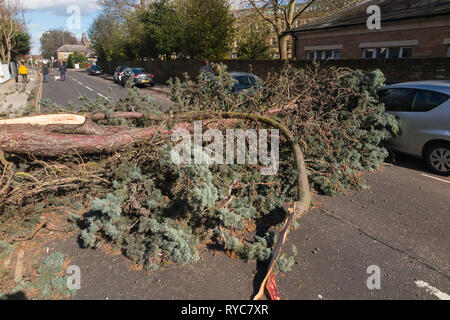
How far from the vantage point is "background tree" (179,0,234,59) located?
21969 millimetres

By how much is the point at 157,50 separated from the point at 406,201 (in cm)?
3217

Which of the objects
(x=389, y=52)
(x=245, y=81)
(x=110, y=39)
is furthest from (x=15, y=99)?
(x=110, y=39)

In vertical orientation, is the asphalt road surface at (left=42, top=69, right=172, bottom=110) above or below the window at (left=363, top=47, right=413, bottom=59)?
below

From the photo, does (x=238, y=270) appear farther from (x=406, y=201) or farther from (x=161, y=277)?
(x=406, y=201)

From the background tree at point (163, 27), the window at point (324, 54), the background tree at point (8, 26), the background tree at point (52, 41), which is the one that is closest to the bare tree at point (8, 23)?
the background tree at point (8, 26)

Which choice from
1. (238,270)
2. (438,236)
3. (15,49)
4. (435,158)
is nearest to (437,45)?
(435,158)

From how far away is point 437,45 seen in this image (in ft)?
42.7

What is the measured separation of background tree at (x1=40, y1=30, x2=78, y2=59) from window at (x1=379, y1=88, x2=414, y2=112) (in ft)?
410

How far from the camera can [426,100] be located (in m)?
6.23

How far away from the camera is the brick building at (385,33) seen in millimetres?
12969

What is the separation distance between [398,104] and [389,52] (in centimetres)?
1061

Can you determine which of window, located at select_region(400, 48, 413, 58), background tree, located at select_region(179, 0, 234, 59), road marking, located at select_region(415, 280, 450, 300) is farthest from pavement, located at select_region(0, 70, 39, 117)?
window, located at select_region(400, 48, 413, 58)

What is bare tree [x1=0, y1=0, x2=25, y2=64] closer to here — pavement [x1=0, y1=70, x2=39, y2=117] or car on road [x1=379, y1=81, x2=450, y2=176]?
pavement [x1=0, y1=70, x2=39, y2=117]

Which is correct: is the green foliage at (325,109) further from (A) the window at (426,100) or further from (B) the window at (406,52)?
(B) the window at (406,52)
